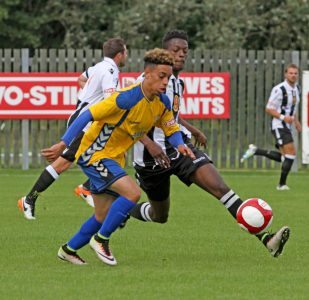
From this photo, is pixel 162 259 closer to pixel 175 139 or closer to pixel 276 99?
pixel 175 139

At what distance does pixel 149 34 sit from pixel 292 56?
597 inches

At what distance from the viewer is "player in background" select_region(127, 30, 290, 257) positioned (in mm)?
10820

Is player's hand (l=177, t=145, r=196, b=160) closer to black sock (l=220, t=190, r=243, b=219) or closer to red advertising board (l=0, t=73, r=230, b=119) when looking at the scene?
black sock (l=220, t=190, r=243, b=219)

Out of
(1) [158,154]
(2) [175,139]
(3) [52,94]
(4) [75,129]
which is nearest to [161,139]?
(2) [175,139]

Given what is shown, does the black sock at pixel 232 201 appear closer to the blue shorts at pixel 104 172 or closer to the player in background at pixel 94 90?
the blue shorts at pixel 104 172

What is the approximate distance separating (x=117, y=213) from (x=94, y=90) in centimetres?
491

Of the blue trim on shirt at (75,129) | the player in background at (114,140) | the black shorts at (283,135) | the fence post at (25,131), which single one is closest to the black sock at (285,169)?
the black shorts at (283,135)

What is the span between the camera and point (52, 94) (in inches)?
891

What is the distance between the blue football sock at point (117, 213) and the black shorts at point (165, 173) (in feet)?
3.95

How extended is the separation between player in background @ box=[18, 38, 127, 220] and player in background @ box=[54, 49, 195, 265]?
3.45 meters

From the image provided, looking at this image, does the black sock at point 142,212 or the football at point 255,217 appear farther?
the black sock at point 142,212

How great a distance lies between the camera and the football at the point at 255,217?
10.5 meters

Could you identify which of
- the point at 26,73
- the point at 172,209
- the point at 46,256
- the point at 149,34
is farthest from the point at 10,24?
the point at 46,256

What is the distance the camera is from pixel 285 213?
15.2 m
